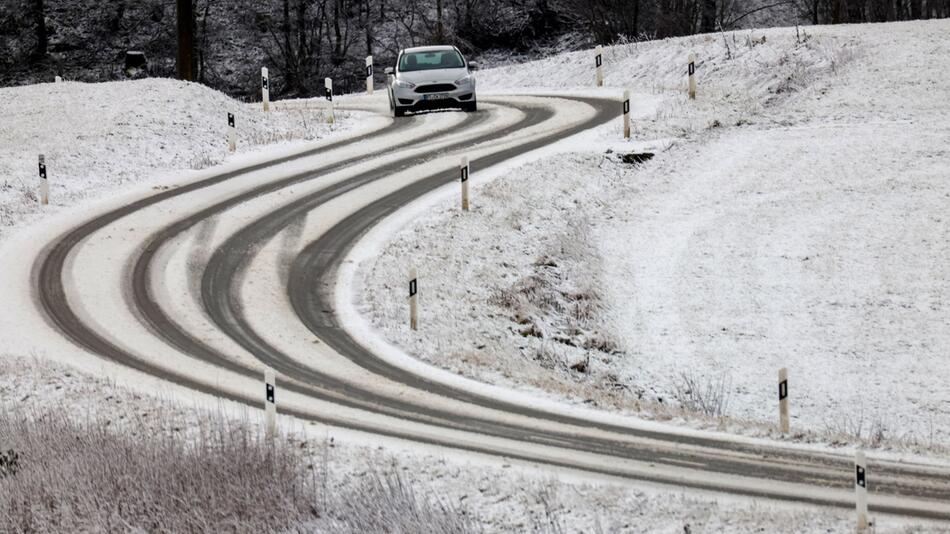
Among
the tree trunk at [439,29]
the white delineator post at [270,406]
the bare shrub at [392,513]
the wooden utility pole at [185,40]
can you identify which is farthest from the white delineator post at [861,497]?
the tree trunk at [439,29]

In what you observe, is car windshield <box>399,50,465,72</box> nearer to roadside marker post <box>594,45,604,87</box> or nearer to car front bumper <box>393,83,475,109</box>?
car front bumper <box>393,83,475,109</box>

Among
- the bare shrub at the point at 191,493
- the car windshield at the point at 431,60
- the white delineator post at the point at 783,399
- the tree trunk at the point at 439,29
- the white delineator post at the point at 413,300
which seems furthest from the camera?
the tree trunk at the point at 439,29

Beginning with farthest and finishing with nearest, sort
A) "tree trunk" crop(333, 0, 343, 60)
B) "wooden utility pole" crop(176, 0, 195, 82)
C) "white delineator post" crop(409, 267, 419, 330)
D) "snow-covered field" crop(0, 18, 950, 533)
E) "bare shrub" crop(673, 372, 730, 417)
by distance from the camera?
"tree trunk" crop(333, 0, 343, 60) < "wooden utility pole" crop(176, 0, 195, 82) < "white delineator post" crop(409, 267, 419, 330) < "bare shrub" crop(673, 372, 730, 417) < "snow-covered field" crop(0, 18, 950, 533)

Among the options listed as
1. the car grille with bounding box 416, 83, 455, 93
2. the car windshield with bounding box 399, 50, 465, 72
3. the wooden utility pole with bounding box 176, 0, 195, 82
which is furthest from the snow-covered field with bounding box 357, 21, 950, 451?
the wooden utility pole with bounding box 176, 0, 195, 82

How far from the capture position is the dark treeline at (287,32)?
2063 inches

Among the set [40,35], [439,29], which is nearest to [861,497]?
[439,29]

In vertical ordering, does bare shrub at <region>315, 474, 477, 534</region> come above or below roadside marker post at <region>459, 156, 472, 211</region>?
below

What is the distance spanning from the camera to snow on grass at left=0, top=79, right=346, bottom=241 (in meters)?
23.2

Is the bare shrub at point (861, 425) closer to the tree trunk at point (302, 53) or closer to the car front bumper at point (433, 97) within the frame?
the car front bumper at point (433, 97)

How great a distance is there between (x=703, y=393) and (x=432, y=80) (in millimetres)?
15365

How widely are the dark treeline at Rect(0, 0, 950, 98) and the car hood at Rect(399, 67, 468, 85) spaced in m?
21.2

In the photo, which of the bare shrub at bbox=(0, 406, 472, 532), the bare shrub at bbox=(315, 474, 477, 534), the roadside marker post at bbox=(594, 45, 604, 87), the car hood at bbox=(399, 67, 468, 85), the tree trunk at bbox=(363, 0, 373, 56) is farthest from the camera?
the tree trunk at bbox=(363, 0, 373, 56)

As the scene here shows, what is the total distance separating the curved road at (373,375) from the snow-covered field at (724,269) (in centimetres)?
95

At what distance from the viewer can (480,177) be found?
929 inches
